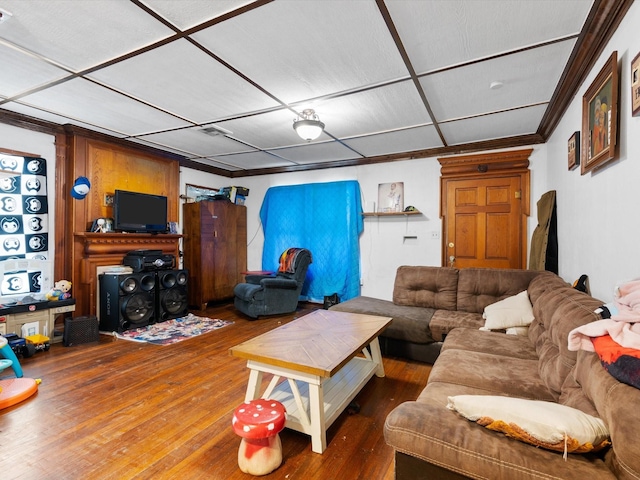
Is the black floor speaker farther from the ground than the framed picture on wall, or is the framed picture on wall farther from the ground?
the framed picture on wall

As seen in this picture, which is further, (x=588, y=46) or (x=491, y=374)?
(x=588, y=46)

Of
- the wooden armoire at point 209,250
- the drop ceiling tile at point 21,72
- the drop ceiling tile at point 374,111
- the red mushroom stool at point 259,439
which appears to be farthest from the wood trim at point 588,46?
the wooden armoire at point 209,250

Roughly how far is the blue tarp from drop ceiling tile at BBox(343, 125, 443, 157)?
0.74 m

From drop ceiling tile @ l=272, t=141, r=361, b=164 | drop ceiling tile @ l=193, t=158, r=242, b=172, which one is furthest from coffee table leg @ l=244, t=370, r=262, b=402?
drop ceiling tile @ l=193, t=158, r=242, b=172

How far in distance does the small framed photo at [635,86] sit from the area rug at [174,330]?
407 centimetres

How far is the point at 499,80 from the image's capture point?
251 centimetres

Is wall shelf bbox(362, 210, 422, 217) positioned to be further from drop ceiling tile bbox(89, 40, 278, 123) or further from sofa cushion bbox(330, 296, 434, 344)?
drop ceiling tile bbox(89, 40, 278, 123)

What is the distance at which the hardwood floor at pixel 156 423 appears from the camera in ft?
5.33

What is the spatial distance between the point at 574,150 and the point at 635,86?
3.87ft

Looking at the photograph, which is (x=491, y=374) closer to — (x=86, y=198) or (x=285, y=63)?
(x=285, y=63)

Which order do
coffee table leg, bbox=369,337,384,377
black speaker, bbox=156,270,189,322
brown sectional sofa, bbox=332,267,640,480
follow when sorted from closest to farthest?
brown sectional sofa, bbox=332,267,640,480, coffee table leg, bbox=369,337,384,377, black speaker, bbox=156,270,189,322

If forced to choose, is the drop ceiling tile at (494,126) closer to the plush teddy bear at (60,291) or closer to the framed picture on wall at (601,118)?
the framed picture on wall at (601,118)

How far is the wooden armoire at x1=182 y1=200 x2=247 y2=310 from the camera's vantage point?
502cm

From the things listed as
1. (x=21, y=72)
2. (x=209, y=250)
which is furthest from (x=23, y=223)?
(x=209, y=250)
